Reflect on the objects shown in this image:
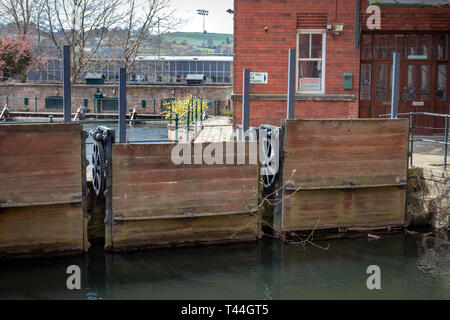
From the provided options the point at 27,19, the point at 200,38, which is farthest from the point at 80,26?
the point at 200,38

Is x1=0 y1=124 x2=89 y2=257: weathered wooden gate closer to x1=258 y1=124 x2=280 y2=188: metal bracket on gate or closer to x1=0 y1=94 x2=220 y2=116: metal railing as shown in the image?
x1=258 y1=124 x2=280 y2=188: metal bracket on gate

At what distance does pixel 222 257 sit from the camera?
1134cm

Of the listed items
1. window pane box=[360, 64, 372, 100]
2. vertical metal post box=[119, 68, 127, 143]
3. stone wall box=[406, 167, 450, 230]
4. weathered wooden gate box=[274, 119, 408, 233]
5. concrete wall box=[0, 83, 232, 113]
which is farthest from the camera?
concrete wall box=[0, 83, 232, 113]

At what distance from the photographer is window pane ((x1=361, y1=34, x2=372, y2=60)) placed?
57.3 ft

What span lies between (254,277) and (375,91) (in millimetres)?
9068

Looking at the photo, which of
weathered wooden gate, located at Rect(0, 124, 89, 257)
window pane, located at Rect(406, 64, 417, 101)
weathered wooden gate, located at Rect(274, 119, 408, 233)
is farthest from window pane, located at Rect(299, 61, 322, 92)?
weathered wooden gate, located at Rect(0, 124, 89, 257)

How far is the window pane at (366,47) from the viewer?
17453mm

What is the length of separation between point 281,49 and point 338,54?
63.0 inches

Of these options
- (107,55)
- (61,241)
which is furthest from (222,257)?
(107,55)

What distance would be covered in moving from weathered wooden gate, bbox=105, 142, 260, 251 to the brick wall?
213 inches

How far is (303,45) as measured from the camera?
17.1 meters

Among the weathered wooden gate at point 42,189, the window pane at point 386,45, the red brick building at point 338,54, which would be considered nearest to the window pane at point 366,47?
the red brick building at point 338,54

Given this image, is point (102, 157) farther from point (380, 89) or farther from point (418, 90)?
point (418, 90)

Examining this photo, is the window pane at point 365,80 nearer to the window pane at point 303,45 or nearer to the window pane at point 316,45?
the window pane at point 316,45
